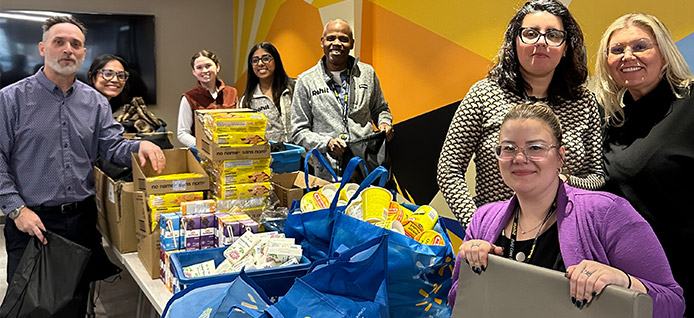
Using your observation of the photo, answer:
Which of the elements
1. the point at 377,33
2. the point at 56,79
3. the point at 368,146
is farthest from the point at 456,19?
the point at 56,79

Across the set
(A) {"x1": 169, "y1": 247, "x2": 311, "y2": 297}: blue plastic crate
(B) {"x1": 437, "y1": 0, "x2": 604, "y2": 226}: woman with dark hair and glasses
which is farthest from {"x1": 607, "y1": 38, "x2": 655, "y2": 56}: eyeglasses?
(A) {"x1": 169, "y1": 247, "x2": 311, "y2": 297}: blue plastic crate

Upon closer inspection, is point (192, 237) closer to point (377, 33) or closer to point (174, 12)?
point (377, 33)

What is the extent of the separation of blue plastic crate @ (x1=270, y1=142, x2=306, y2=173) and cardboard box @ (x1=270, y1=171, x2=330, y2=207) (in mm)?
233

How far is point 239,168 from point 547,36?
4.35 feet

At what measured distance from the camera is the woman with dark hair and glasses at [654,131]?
170 centimetres

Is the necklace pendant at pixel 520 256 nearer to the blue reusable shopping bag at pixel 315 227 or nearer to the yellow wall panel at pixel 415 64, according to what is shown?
the blue reusable shopping bag at pixel 315 227

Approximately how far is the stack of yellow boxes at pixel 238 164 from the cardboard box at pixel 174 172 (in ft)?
0.23

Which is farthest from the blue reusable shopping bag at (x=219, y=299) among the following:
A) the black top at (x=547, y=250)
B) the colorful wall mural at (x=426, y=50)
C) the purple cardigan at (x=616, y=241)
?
the colorful wall mural at (x=426, y=50)

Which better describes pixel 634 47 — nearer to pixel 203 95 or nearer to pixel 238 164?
pixel 238 164

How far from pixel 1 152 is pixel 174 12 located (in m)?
4.98

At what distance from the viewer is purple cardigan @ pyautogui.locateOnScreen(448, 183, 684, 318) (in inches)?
46.3

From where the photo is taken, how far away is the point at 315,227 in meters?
1.84

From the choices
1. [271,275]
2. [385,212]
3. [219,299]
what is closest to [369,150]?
[385,212]

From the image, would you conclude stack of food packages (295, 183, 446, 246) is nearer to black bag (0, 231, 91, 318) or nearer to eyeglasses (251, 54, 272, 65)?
black bag (0, 231, 91, 318)
